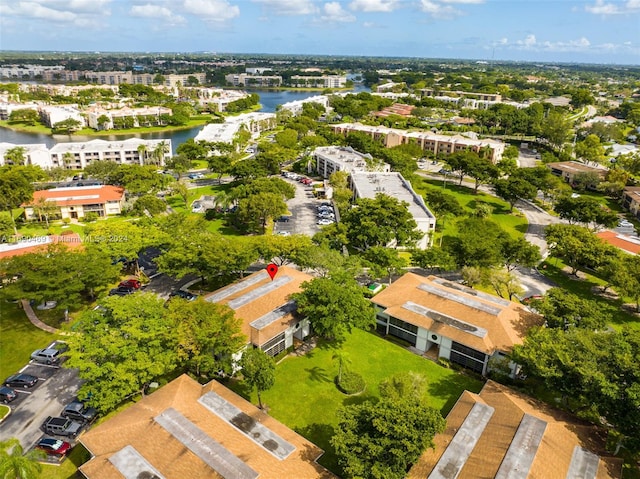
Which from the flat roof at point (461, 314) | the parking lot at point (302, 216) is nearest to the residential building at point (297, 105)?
the parking lot at point (302, 216)

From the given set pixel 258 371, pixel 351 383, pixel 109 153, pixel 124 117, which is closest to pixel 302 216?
pixel 351 383

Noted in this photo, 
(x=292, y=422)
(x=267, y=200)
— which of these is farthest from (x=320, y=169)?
(x=292, y=422)

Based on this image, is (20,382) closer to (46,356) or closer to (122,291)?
(46,356)

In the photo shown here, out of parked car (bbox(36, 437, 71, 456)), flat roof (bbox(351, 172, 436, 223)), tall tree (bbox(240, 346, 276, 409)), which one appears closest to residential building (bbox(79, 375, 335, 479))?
tall tree (bbox(240, 346, 276, 409))

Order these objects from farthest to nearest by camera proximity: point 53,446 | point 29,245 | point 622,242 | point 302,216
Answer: point 302,216, point 622,242, point 29,245, point 53,446

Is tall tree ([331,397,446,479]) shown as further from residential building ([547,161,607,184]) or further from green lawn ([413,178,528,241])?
residential building ([547,161,607,184])
